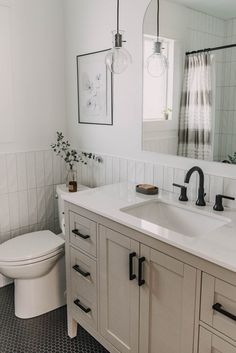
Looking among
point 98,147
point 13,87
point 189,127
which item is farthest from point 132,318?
point 13,87

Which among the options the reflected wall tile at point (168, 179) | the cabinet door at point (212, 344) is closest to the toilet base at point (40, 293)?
the reflected wall tile at point (168, 179)

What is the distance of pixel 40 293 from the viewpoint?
2.24 meters

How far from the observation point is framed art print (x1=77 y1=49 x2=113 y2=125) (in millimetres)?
2273

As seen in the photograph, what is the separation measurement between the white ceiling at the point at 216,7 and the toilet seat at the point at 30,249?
1.67 meters

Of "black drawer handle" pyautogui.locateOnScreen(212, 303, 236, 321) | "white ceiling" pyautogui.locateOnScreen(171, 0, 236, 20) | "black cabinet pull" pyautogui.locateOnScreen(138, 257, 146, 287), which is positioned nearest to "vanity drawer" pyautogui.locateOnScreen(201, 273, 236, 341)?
"black drawer handle" pyautogui.locateOnScreen(212, 303, 236, 321)

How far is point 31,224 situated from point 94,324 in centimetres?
116

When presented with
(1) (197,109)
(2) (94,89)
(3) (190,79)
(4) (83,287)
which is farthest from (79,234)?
(2) (94,89)

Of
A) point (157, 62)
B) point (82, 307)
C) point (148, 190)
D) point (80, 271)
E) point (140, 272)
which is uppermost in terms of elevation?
point (157, 62)

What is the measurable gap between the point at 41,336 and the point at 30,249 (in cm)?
55

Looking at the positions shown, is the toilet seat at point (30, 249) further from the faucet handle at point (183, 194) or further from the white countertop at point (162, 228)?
the faucet handle at point (183, 194)

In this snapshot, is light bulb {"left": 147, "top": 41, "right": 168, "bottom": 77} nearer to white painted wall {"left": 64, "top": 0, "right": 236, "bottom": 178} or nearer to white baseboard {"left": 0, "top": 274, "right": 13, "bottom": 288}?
white painted wall {"left": 64, "top": 0, "right": 236, "bottom": 178}

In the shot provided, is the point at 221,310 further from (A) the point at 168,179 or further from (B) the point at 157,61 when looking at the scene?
(B) the point at 157,61

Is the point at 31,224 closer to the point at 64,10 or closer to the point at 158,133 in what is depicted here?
the point at 158,133

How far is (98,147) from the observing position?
8.04 ft
